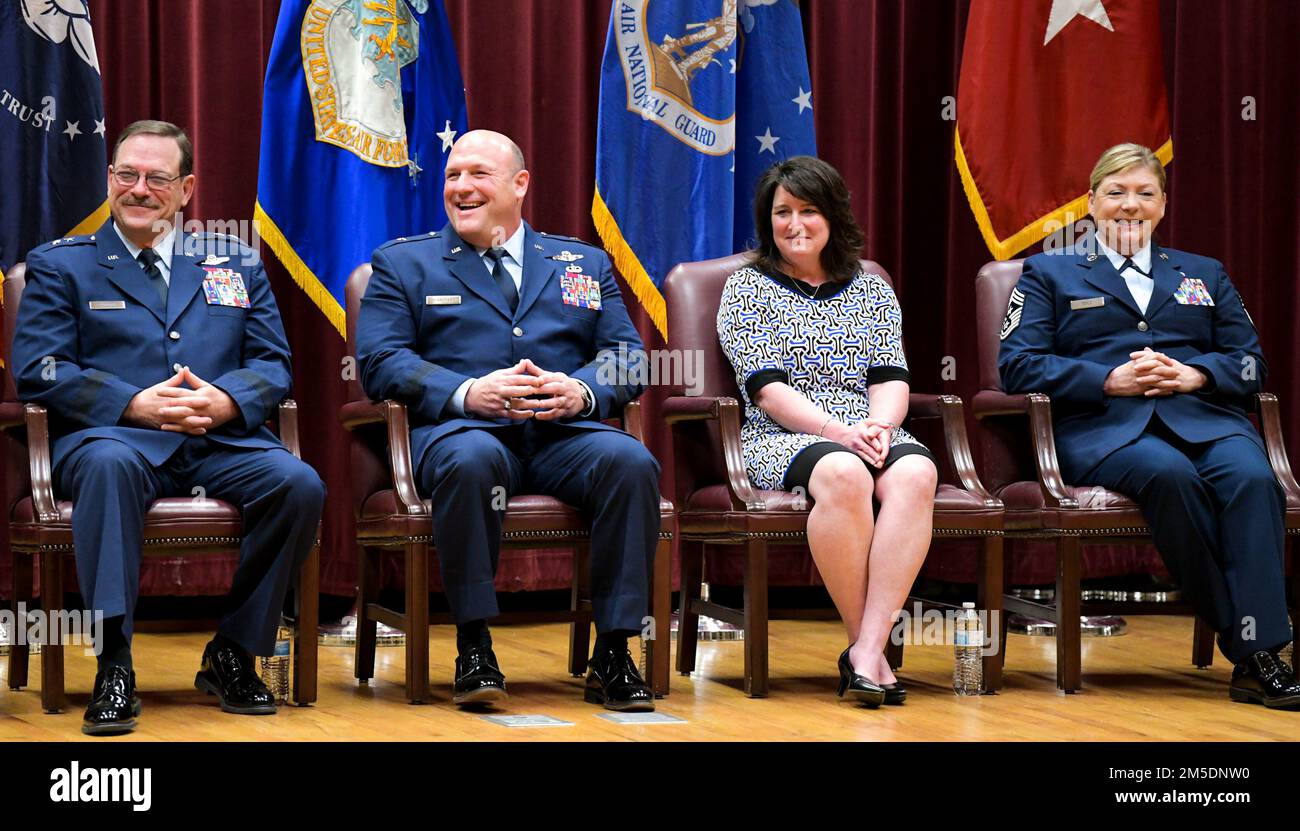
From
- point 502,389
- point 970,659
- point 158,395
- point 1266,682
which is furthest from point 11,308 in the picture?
point 1266,682

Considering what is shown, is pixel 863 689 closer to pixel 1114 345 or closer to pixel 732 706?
pixel 732 706

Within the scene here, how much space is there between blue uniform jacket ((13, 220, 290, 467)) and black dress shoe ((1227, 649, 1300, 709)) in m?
2.21

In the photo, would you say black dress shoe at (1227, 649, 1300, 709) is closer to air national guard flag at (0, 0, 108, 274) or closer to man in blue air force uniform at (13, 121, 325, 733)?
man in blue air force uniform at (13, 121, 325, 733)

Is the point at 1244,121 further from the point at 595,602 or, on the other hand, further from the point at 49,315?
the point at 49,315

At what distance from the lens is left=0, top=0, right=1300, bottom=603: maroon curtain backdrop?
447cm

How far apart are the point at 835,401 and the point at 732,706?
80cm

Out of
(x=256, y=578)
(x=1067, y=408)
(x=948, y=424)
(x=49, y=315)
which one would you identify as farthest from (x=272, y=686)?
(x=1067, y=408)

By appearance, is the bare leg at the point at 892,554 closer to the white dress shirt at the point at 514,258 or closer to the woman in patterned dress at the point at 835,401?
the woman in patterned dress at the point at 835,401

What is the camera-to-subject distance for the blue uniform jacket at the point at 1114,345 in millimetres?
3736

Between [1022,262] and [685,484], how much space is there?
3.62 feet

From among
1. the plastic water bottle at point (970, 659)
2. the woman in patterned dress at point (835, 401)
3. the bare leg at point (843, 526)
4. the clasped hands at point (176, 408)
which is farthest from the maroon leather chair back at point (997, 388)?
the clasped hands at point (176, 408)

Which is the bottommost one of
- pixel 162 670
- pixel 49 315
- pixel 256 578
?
pixel 162 670

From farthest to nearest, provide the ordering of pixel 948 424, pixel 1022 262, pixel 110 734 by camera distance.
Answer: pixel 1022 262 < pixel 948 424 < pixel 110 734

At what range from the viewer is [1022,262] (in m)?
4.09
